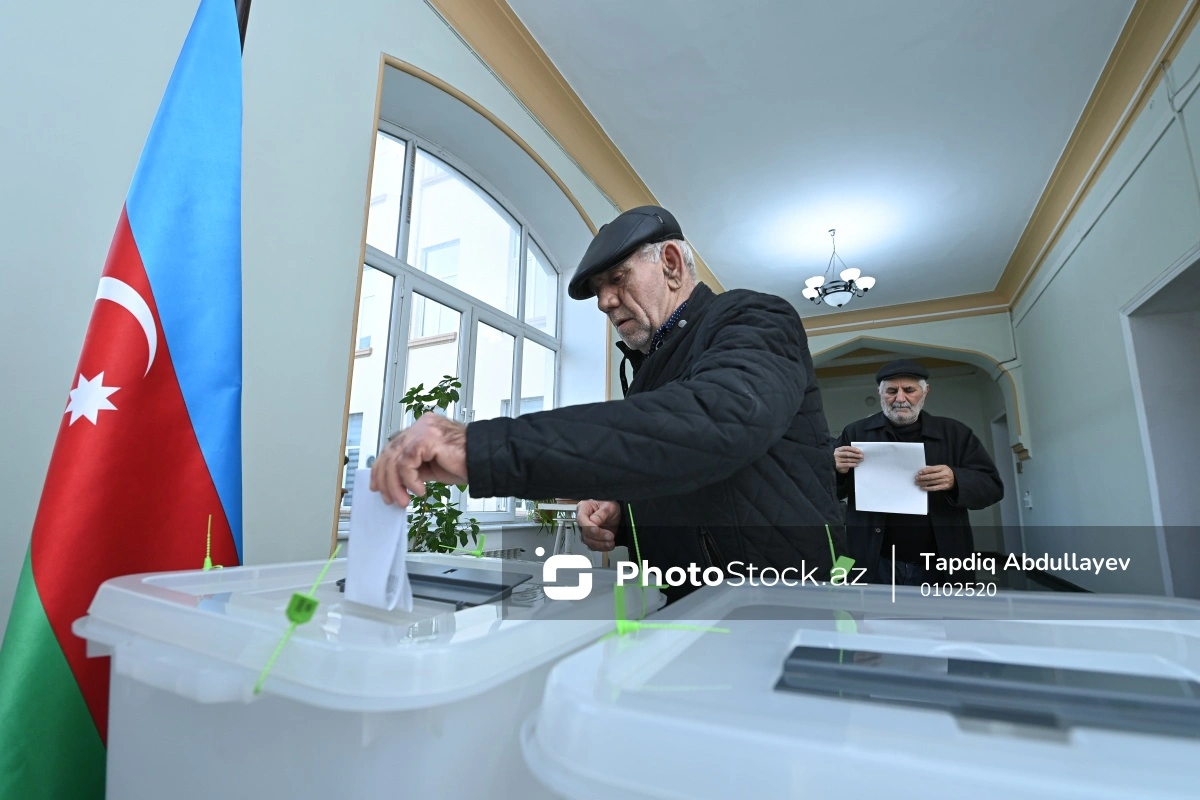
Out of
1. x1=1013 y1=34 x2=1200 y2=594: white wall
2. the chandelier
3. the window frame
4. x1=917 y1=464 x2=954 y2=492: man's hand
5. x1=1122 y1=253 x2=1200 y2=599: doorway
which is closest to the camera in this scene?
x1=917 y1=464 x2=954 y2=492: man's hand

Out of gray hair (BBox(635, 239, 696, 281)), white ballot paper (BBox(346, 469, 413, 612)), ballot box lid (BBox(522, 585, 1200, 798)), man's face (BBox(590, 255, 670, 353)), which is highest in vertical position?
gray hair (BBox(635, 239, 696, 281))

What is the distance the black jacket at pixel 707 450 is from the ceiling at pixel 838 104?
93.7 inches

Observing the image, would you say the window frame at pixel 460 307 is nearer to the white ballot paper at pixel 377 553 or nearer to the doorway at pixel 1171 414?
the white ballot paper at pixel 377 553

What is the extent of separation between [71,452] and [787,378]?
35.3 inches

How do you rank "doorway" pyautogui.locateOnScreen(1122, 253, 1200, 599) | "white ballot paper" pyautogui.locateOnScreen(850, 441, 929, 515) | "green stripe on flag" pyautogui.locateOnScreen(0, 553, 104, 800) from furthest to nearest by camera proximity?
1. "doorway" pyautogui.locateOnScreen(1122, 253, 1200, 599)
2. "white ballot paper" pyautogui.locateOnScreen(850, 441, 929, 515)
3. "green stripe on flag" pyautogui.locateOnScreen(0, 553, 104, 800)

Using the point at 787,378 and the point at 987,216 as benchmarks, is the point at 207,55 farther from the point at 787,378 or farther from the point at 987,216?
the point at 987,216

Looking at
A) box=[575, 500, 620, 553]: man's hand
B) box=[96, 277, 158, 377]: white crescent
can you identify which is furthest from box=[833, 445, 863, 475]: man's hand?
box=[96, 277, 158, 377]: white crescent

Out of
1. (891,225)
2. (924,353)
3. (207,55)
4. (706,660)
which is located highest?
(891,225)

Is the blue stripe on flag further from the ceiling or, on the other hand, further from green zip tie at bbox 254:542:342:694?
the ceiling

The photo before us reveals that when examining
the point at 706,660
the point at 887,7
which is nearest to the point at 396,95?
the point at 887,7

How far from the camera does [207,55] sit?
101 cm

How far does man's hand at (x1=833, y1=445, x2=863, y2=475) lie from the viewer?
7.44 ft

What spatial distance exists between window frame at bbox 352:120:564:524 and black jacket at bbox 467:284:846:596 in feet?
6.75

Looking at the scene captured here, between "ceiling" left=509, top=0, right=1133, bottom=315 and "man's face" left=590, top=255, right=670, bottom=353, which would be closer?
"man's face" left=590, top=255, right=670, bottom=353
